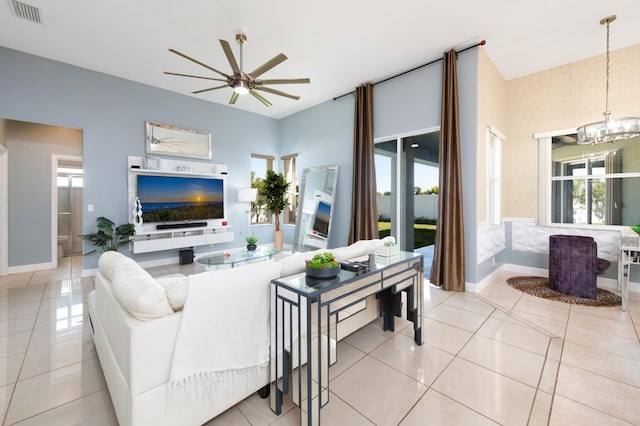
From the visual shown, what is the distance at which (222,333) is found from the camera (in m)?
1.40

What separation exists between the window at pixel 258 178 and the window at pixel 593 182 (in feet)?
18.3

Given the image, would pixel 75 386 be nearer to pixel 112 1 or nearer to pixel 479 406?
pixel 479 406

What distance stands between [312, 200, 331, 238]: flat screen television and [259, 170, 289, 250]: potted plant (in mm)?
1006

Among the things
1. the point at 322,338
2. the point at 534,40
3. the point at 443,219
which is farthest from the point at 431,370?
the point at 534,40

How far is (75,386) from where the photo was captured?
5.81 ft

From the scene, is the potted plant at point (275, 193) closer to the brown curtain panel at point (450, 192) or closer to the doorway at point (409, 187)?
the doorway at point (409, 187)

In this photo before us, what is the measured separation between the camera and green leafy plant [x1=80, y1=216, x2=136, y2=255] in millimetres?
4262

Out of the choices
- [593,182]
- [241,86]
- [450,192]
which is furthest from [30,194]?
[593,182]

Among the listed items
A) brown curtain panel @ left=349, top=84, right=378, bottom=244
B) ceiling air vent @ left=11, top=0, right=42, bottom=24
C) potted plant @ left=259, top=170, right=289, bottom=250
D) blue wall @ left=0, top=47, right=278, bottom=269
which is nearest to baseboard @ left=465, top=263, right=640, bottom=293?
brown curtain panel @ left=349, top=84, right=378, bottom=244

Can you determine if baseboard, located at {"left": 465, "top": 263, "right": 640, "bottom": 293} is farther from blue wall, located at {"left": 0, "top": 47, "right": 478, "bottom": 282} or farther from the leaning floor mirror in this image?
the leaning floor mirror

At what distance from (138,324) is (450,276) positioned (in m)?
3.57

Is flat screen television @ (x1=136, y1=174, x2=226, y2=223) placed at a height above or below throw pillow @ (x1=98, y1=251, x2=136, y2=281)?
above

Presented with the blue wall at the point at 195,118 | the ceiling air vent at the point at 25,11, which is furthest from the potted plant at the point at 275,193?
the ceiling air vent at the point at 25,11

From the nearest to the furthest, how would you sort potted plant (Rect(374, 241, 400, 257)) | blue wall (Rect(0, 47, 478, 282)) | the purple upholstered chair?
potted plant (Rect(374, 241, 400, 257)) → the purple upholstered chair → blue wall (Rect(0, 47, 478, 282))
